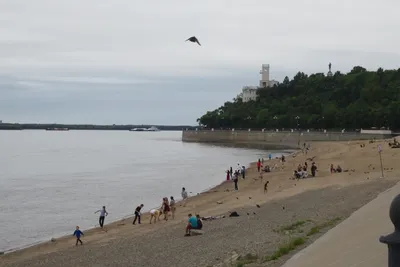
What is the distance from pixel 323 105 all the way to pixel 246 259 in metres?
133

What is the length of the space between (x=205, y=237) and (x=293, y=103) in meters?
139

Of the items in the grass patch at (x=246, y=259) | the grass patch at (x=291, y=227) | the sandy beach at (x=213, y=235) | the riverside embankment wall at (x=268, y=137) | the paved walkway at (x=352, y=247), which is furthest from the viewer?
the riverside embankment wall at (x=268, y=137)

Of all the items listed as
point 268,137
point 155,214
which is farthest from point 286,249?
point 268,137

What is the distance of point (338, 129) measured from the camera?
392 ft

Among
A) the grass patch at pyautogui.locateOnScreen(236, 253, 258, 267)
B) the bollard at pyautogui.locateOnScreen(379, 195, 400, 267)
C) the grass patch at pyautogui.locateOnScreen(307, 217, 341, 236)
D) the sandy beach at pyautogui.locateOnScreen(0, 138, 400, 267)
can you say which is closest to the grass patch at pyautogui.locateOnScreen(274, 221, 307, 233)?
the sandy beach at pyautogui.locateOnScreen(0, 138, 400, 267)

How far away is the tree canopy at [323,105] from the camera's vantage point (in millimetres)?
116062

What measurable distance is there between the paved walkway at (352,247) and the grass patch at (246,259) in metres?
1.35

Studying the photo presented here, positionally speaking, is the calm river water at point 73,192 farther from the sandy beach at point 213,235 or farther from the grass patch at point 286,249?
the grass patch at point 286,249

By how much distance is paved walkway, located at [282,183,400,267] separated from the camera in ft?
27.7

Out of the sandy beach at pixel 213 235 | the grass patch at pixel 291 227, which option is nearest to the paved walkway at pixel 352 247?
the sandy beach at pixel 213 235

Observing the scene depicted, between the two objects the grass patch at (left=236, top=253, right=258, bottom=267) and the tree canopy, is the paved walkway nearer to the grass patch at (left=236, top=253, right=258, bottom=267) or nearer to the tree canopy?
the grass patch at (left=236, top=253, right=258, bottom=267)

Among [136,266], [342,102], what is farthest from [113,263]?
[342,102]

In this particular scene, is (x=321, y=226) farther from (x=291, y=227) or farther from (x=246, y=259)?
(x=246, y=259)

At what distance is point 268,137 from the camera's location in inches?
5103
